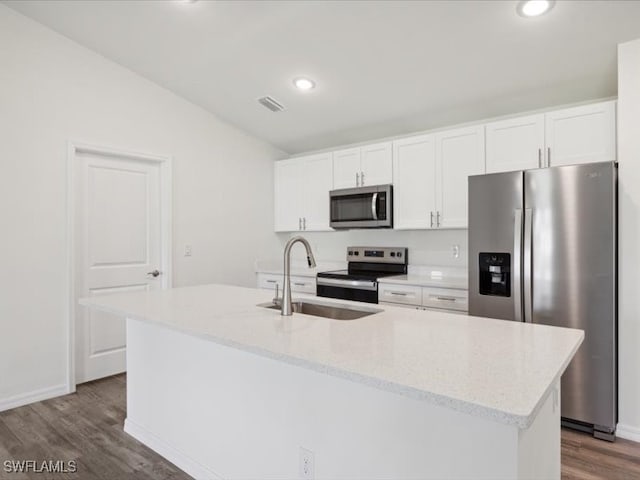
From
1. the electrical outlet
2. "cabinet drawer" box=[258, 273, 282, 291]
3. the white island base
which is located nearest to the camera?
the white island base

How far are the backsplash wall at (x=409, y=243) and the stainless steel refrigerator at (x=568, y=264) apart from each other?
3.10ft

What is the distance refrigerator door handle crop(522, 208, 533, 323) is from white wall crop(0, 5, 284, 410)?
9.72 feet

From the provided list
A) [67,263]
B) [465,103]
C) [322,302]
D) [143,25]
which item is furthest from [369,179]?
[67,263]

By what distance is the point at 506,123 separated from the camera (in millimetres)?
3023

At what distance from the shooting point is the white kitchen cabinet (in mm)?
4203

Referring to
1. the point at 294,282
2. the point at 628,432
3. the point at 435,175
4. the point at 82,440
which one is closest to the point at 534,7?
the point at 435,175

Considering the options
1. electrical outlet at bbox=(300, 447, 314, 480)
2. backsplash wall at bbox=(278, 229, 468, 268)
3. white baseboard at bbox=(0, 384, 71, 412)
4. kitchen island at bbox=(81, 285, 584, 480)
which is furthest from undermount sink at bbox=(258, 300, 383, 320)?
white baseboard at bbox=(0, 384, 71, 412)

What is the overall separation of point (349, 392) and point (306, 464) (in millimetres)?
391

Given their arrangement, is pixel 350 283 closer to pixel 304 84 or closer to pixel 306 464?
pixel 304 84

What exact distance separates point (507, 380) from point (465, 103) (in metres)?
2.78

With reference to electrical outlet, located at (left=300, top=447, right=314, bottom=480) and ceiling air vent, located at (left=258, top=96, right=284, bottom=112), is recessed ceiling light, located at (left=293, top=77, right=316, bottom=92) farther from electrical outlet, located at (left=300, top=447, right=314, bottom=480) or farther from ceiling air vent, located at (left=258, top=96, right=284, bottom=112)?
electrical outlet, located at (left=300, top=447, right=314, bottom=480)

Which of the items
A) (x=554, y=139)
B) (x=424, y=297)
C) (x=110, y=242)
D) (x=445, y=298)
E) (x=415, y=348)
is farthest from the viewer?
(x=110, y=242)

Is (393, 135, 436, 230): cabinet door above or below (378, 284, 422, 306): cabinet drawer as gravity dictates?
above

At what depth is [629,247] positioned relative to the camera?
7.80 ft
